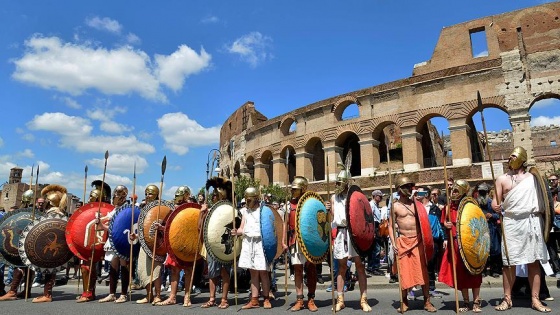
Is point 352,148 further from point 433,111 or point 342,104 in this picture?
point 433,111

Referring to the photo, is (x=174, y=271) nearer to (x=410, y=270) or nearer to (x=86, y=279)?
(x=86, y=279)

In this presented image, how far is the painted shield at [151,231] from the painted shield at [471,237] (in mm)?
4284

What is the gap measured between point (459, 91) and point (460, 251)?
55.6ft

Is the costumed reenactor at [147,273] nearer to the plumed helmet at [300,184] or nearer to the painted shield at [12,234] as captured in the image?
the painted shield at [12,234]

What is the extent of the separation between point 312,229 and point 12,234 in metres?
5.44

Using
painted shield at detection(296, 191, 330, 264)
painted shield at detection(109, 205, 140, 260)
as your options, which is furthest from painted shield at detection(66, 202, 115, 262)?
painted shield at detection(296, 191, 330, 264)

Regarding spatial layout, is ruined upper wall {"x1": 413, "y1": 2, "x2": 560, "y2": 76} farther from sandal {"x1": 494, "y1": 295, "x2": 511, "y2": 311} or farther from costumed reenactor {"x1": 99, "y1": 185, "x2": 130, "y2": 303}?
costumed reenactor {"x1": 99, "y1": 185, "x2": 130, "y2": 303}

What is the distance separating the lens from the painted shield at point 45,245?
6488 mm

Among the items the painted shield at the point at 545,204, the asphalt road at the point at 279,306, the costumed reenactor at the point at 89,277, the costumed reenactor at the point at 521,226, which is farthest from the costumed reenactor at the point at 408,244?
the costumed reenactor at the point at 89,277

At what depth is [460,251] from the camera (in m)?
4.79

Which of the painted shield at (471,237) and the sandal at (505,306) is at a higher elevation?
the painted shield at (471,237)

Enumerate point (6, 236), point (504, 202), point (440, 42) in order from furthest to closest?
1. point (440, 42)
2. point (6, 236)
3. point (504, 202)

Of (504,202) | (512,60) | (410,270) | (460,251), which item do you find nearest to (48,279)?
(410,270)

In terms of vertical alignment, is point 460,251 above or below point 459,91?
below
